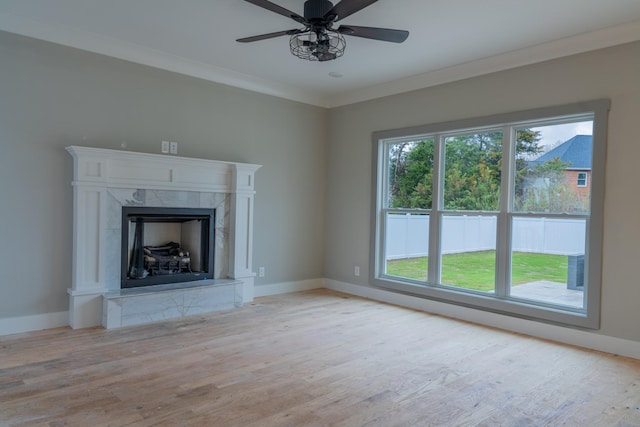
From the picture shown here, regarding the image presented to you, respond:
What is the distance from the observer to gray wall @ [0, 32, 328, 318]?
3666 millimetres

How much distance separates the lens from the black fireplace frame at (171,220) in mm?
4219

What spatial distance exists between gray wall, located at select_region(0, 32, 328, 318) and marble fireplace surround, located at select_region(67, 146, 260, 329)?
0.65 feet

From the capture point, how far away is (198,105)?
4.78m

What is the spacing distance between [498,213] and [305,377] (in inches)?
106

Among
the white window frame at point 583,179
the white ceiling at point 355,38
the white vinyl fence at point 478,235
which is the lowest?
the white vinyl fence at point 478,235

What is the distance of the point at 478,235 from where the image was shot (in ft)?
14.8

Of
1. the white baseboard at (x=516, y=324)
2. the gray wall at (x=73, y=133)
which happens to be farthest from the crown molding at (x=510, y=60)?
the white baseboard at (x=516, y=324)

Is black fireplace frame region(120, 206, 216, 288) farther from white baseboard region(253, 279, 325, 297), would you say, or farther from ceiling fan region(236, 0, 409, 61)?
ceiling fan region(236, 0, 409, 61)

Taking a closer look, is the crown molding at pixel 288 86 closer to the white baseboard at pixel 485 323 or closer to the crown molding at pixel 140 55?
the crown molding at pixel 140 55

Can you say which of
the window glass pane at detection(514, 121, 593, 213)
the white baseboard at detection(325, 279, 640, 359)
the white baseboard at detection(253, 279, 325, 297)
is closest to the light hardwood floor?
the white baseboard at detection(325, 279, 640, 359)

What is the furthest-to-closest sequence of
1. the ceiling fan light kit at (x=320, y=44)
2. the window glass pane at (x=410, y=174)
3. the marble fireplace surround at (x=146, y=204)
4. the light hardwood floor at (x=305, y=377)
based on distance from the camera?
the window glass pane at (x=410, y=174) → the marble fireplace surround at (x=146, y=204) → the ceiling fan light kit at (x=320, y=44) → the light hardwood floor at (x=305, y=377)

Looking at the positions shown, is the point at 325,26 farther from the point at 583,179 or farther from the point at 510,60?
the point at 583,179

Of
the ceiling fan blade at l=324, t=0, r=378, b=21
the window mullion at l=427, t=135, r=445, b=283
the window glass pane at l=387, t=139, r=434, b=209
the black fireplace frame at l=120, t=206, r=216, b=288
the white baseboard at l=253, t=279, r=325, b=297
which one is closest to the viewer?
the ceiling fan blade at l=324, t=0, r=378, b=21

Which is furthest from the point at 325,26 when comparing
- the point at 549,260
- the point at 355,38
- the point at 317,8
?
the point at 549,260
